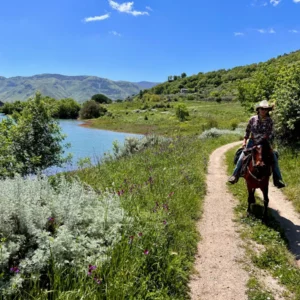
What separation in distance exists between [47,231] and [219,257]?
Answer: 146 inches

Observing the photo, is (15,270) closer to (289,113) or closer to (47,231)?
(47,231)

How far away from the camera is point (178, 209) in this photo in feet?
25.9

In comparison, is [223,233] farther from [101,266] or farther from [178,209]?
[101,266]

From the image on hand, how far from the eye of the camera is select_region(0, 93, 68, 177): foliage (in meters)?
11.7

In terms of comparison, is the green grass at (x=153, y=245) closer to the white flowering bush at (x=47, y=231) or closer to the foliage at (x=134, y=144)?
the white flowering bush at (x=47, y=231)

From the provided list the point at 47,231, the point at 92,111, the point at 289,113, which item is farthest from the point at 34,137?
the point at 92,111

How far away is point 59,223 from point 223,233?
4.47 m

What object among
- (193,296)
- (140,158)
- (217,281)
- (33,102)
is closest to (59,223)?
(193,296)

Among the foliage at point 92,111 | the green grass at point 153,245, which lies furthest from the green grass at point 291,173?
the foliage at point 92,111

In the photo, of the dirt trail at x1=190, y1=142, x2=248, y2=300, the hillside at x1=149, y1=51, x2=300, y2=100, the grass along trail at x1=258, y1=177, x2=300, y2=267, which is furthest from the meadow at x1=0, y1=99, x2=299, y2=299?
the hillside at x1=149, y1=51, x2=300, y2=100

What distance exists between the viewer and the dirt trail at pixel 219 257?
16.8ft

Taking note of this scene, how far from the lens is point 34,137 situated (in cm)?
1223

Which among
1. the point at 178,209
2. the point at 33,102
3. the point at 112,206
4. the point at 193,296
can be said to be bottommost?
the point at 193,296

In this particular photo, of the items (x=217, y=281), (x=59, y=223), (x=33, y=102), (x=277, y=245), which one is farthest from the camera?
(x=33, y=102)
